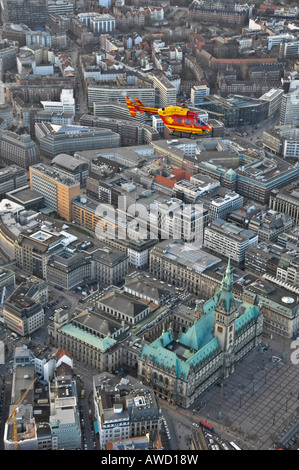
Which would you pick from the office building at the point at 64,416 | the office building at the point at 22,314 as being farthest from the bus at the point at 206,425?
the office building at the point at 22,314

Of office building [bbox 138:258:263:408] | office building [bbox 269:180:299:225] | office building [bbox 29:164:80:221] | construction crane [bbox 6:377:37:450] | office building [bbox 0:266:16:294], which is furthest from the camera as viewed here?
office building [bbox 269:180:299:225]

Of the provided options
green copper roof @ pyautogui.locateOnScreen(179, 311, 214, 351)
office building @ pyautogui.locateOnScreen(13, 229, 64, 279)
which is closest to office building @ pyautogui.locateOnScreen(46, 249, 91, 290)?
office building @ pyautogui.locateOnScreen(13, 229, 64, 279)

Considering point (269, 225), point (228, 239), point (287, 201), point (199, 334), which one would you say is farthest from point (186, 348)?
point (287, 201)

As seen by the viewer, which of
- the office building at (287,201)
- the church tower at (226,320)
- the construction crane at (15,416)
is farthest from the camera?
the office building at (287,201)

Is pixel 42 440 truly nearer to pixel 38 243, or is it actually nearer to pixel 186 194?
pixel 38 243

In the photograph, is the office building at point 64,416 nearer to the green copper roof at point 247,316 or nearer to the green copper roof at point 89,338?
the green copper roof at point 89,338

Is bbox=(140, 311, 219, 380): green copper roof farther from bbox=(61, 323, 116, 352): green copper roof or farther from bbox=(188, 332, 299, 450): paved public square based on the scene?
bbox=(188, 332, 299, 450): paved public square

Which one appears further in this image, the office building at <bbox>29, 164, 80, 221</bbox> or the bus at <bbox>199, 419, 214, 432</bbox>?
the office building at <bbox>29, 164, 80, 221</bbox>
